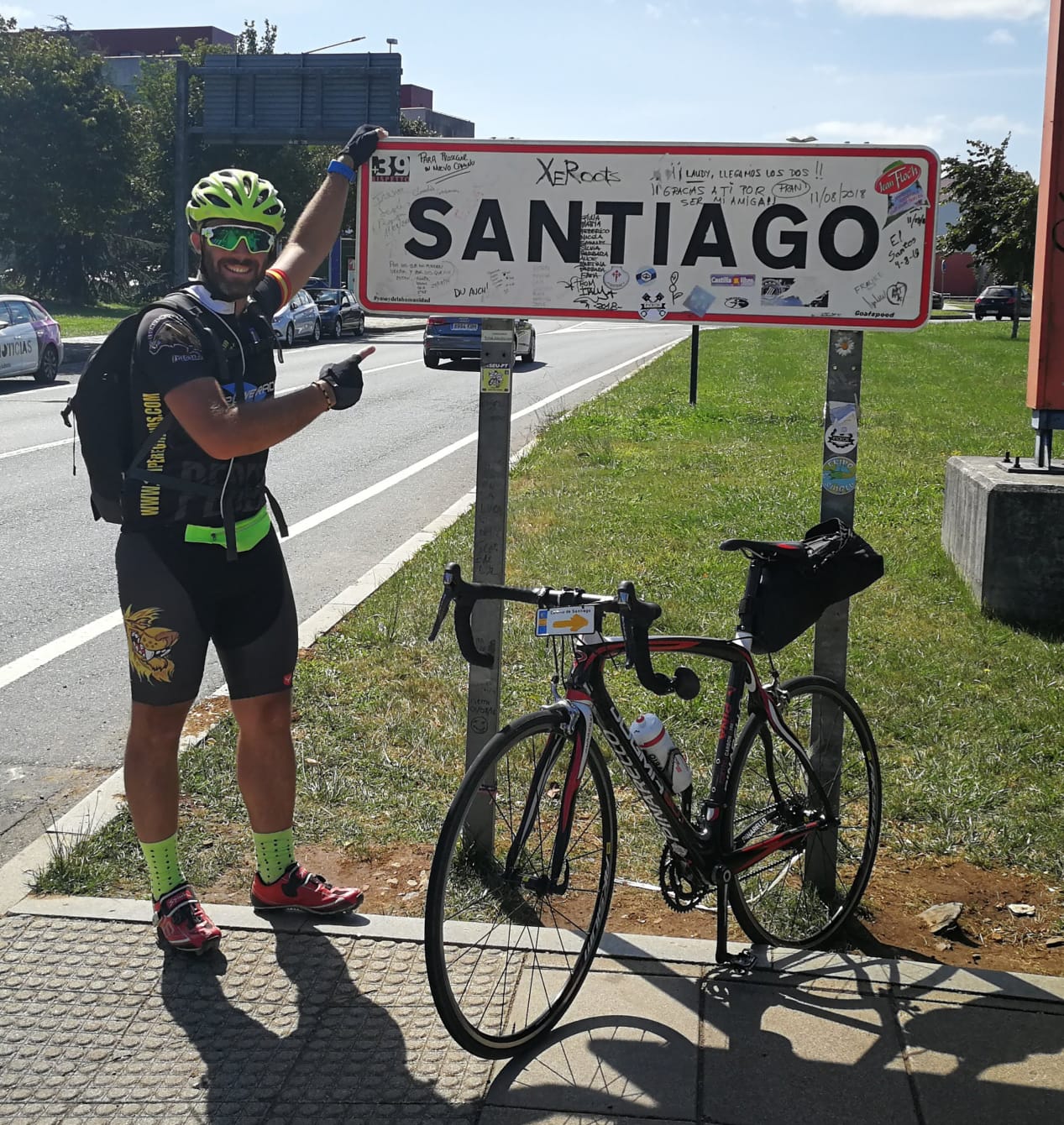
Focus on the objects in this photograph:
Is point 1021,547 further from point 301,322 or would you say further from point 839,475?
point 301,322

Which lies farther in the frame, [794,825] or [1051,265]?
[1051,265]

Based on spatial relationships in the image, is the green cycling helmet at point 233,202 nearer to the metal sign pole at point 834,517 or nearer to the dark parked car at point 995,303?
the metal sign pole at point 834,517

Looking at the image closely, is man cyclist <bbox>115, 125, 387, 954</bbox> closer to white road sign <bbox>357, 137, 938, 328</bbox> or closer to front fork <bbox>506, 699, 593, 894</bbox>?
white road sign <bbox>357, 137, 938, 328</bbox>

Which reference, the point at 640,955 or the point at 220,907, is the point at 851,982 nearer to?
the point at 640,955

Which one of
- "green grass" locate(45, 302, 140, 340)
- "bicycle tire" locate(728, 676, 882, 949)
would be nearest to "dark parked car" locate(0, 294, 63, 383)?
"green grass" locate(45, 302, 140, 340)

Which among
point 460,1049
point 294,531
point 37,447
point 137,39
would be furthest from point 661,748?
point 137,39

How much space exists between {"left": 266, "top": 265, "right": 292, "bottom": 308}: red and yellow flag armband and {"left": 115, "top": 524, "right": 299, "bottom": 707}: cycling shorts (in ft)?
2.34

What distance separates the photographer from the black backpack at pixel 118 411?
3.51 m

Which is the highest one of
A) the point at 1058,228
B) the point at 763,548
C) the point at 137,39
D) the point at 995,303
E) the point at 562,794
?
the point at 137,39

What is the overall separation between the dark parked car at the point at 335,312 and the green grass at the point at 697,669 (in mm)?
24932

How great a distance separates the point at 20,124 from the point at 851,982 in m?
42.7

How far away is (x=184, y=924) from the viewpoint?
3633 millimetres

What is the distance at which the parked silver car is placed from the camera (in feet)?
109

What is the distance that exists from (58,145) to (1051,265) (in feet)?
129
